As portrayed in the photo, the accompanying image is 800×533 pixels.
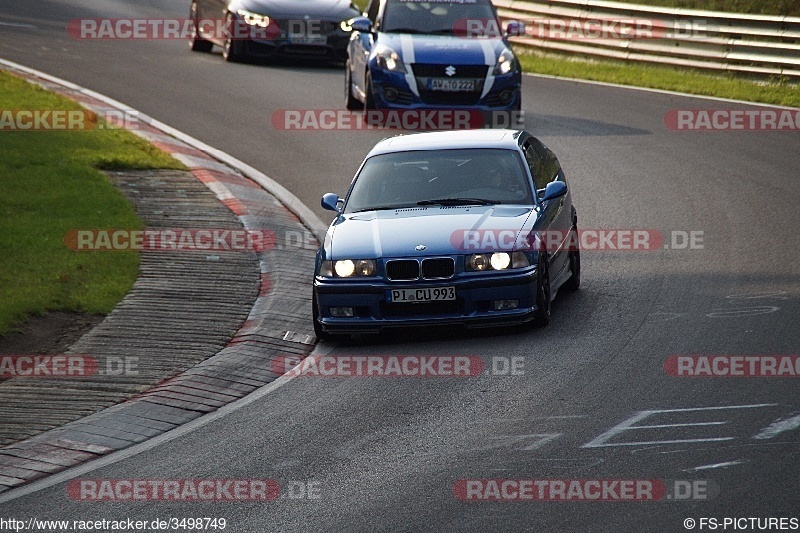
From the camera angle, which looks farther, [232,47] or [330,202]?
[232,47]

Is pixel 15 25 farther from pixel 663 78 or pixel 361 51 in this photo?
pixel 663 78

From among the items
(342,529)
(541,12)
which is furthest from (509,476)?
(541,12)

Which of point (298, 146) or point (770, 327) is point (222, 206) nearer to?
point (298, 146)

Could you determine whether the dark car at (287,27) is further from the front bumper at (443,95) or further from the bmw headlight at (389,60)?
the front bumper at (443,95)

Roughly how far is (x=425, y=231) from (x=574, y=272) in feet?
6.12

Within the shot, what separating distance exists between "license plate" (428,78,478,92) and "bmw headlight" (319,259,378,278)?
9.10 meters

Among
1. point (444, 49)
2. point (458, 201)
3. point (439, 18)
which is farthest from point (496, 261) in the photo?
point (439, 18)

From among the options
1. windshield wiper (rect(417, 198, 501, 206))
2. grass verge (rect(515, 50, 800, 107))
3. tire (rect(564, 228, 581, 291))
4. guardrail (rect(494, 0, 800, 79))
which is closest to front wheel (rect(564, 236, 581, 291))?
tire (rect(564, 228, 581, 291))

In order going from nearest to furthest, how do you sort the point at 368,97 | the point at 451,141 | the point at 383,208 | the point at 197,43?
the point at 383,208, the point at 451,141, the point at 368,97, the point at 197,43

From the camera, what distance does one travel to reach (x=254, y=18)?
2602 cm

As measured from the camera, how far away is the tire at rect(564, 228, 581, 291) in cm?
1273

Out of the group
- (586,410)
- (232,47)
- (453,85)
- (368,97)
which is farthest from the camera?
(232,47)

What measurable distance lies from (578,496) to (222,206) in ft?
29.7

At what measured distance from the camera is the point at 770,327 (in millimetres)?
11102
